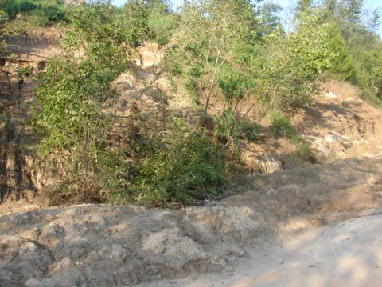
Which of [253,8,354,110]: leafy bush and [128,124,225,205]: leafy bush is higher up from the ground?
[253,8,354,110]: leafy bush

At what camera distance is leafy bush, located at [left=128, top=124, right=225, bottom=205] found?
790 cm

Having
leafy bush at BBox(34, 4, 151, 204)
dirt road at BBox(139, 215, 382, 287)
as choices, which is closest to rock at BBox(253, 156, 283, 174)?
leafy bush at BBox(34, 4, 151, 204)

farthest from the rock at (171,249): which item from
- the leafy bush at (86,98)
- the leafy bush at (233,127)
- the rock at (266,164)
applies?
the rock at (266,164)

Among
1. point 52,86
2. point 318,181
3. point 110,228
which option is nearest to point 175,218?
point 110,228

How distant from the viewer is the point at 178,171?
8430 millimetres

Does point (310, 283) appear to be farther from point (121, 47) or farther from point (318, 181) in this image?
point (121, 47)

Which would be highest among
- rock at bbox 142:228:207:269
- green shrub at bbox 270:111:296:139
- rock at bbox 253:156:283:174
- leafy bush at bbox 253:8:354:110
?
leafy bush at bbox 253:8:354:110

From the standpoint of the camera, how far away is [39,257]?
5.10 meters

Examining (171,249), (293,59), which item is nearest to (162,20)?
(293,59)

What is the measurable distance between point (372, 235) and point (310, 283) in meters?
1.66

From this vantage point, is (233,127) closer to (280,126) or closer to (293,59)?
(293,59)

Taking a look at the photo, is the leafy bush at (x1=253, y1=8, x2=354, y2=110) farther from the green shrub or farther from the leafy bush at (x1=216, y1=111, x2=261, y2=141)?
the leafy bush at (x1=216, y1=111, x2=261, y2=141)

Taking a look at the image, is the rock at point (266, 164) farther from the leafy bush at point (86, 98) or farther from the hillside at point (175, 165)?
the leafy bush at point (86, 98)

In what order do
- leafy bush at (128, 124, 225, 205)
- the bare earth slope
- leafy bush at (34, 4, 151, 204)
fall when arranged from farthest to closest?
leafy bush at (128, 124, 225, 205) < leafy bush at (34, 4, 151, 204) < the bare earth slope
